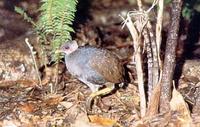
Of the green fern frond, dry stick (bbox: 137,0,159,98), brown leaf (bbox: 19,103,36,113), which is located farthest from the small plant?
dry stick (bbox: 137,0,159,98)

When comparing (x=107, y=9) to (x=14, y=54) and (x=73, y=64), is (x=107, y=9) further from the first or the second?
(x=73, y=64)

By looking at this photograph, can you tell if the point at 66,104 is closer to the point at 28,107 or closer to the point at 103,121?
the point at 28,107

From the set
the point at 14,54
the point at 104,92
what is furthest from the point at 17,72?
the point at 104,92

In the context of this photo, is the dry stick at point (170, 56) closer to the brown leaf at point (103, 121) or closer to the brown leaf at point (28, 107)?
the brown leaf at point (103, 121)

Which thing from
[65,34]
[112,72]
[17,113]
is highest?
[65,34]

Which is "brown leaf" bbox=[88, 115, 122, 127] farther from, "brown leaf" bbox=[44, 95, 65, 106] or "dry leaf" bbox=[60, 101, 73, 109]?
"brown leaf" bbox=[44, 95, 65, 106]
